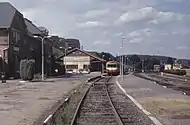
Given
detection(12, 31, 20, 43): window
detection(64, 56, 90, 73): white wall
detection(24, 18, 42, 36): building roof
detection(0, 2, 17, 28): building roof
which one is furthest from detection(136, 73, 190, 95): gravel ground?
detection(64, 56, 90, 73): white wall

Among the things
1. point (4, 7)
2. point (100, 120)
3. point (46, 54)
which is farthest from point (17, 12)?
point (100, 120)

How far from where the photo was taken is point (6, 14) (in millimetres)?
63500

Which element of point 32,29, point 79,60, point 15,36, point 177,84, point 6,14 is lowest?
point 177,84

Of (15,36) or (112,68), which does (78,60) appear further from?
(15,36)

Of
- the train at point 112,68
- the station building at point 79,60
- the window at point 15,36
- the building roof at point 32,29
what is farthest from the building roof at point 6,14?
the station building at point 79,60

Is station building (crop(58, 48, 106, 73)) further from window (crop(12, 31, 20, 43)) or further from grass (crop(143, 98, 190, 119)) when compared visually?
grass (crop(143, 98, 190, 119))

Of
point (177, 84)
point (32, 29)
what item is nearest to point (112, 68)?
point (32, 29)

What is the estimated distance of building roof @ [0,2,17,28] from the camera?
6034cm

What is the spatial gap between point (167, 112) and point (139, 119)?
253 centimetres

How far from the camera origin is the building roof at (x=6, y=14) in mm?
60344

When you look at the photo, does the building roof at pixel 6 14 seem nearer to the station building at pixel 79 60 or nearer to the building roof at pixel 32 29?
the building roof at pixel 32 29

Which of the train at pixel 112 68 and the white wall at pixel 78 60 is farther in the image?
the white wall at pixel 78 60

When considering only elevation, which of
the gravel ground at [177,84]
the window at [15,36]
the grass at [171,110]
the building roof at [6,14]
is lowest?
the grass at [171,110]

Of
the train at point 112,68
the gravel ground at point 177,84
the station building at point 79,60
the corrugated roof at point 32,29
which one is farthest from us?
the station building at point 79,60
